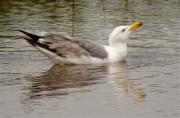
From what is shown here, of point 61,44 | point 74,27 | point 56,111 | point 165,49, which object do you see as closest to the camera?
point 56,111

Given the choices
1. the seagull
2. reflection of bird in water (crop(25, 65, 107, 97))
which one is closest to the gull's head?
the seagull

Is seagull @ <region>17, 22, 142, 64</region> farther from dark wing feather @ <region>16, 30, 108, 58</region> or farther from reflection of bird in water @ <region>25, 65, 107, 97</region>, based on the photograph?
reflection of bird in water @ <region>25, 65, 107, 97</region>

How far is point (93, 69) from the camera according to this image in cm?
1159

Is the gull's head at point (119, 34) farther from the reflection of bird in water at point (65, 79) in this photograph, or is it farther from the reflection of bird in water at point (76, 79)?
the reflection of bird in water at point (65, 79)

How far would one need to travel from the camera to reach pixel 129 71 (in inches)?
447

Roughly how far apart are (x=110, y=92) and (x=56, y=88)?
0.86 metres

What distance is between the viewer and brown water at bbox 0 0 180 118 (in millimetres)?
8680

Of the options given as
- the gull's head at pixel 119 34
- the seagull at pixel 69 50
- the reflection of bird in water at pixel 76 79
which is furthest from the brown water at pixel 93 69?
the gull's head at pixel 119 34

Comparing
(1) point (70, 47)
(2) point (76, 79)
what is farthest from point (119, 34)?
(2) point (76, 79)

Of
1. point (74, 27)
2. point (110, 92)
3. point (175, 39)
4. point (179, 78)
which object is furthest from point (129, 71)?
point (74, 27)

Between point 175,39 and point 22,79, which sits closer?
point 22,79

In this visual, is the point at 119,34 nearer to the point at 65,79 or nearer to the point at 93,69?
the point at 93,69

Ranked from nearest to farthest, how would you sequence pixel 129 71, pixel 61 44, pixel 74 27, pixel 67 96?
pixel 67 96, pixel 129 71, pixel 61 44, pixel 74 27

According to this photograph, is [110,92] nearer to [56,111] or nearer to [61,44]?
[56,111]
